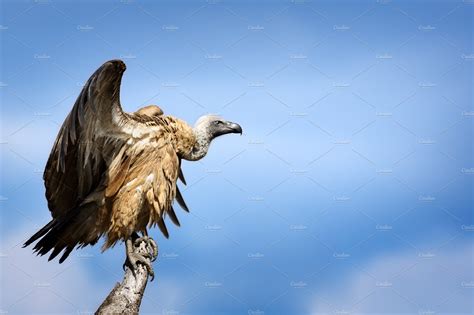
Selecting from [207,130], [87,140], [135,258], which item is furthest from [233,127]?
[135,258]

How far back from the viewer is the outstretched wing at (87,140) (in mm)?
8750

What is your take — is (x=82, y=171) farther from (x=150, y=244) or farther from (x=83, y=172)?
(x=150, y=244)

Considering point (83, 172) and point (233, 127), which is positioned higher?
point (233, 127)

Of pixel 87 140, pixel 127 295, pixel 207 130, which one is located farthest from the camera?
pixel 207 130

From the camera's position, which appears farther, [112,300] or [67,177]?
[67,177]

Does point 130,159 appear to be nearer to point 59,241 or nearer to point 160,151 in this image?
point 160,151

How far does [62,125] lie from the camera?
29.1 ft

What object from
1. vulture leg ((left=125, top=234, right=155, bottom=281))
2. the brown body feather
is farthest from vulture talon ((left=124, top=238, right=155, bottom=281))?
the brown body feather

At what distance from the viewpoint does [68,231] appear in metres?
9.38

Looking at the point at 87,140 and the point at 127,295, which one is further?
the point at 87,140

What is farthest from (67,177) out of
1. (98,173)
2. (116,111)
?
(116,111)

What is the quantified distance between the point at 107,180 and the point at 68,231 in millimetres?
780

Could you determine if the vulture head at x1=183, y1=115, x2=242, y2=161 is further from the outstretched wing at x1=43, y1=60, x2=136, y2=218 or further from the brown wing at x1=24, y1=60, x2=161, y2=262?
the outstretched wing at x1=43, y1=60, x2=136, y2=218

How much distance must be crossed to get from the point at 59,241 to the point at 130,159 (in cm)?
128
